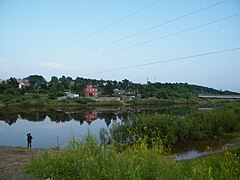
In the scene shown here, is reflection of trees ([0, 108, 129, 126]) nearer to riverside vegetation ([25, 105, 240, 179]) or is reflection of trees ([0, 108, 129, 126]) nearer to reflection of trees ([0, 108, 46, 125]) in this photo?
reflection of trees ([0, 108, 46, 125])

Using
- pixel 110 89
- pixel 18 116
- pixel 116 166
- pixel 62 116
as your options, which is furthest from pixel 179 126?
pixel 110 89

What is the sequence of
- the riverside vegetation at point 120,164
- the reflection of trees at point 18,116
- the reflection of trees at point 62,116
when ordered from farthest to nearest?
1. the reflection of trees at point 18,116
2. the reflection of trees at point 62,116
3. the riverside vegetation at point 120,164

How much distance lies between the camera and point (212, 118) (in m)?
28.1

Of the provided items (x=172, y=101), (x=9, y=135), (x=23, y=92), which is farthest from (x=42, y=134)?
(x=23, y=92)

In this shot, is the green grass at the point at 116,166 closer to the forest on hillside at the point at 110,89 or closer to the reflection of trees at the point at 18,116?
the reflection of trees at the point at 18,116

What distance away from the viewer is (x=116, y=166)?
181 inches

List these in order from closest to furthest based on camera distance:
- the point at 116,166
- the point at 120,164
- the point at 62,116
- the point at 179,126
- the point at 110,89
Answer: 1. the point at 116,166
2. the point at 120,164
3. the point at 179,126
4. the point at 62,116
5. the point at 110,89

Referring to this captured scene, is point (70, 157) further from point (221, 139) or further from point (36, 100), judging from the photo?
point (36, 100)

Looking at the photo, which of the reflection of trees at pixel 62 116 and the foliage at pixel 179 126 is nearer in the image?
the foliage at pixel 179 126

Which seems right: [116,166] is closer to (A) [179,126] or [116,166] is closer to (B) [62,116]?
(A) [179,126]

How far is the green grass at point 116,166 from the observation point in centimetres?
422

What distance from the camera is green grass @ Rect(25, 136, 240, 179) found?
4223mm

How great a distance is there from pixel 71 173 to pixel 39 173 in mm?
1184

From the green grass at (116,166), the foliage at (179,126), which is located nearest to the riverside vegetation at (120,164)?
the green grass at (116,166)
